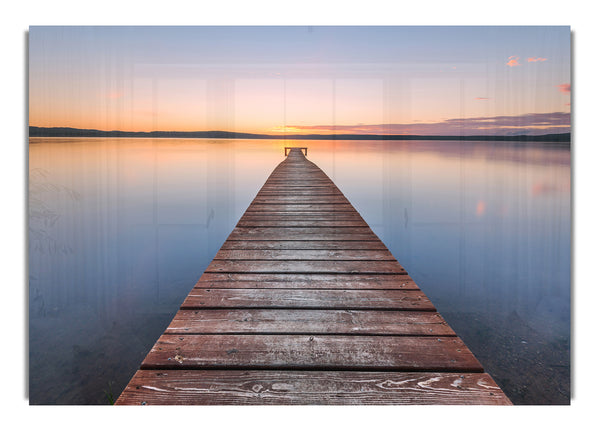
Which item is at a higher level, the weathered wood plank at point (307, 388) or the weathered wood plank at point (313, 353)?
the weathered wood plank at point (313, 353)

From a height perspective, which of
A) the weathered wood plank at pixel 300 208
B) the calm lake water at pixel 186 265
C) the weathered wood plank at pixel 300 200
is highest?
the weathered wood plank at pixel 300 200

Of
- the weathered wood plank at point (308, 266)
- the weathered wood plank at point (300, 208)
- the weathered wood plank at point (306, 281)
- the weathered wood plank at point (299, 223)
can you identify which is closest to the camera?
the weathered wood plank at point (306, 281)

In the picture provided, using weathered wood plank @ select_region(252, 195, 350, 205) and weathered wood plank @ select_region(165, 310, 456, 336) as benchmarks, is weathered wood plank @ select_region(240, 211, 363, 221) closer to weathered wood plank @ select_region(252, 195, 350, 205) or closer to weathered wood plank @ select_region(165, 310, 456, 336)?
weathered wood plank @ select_region(252, 195, 350, 205)

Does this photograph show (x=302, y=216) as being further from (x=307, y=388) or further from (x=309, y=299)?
(x=307, y=388)

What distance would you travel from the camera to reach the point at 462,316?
3.31 m

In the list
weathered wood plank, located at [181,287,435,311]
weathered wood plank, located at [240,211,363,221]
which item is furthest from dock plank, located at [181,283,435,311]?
weathered wood plank, located at [240,211,363,221]

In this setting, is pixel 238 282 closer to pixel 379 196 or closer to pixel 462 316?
pixel 462 316

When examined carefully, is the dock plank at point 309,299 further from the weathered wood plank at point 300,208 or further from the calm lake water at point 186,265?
the weathered wood plank at point 300,208

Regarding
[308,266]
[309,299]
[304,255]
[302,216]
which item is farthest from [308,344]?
[302,216]

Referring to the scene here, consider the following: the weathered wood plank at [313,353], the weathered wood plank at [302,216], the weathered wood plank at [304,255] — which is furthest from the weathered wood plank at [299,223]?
the weathered wood plank at [313,353]

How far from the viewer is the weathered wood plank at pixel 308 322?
1130 mm

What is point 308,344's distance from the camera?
1.05m
